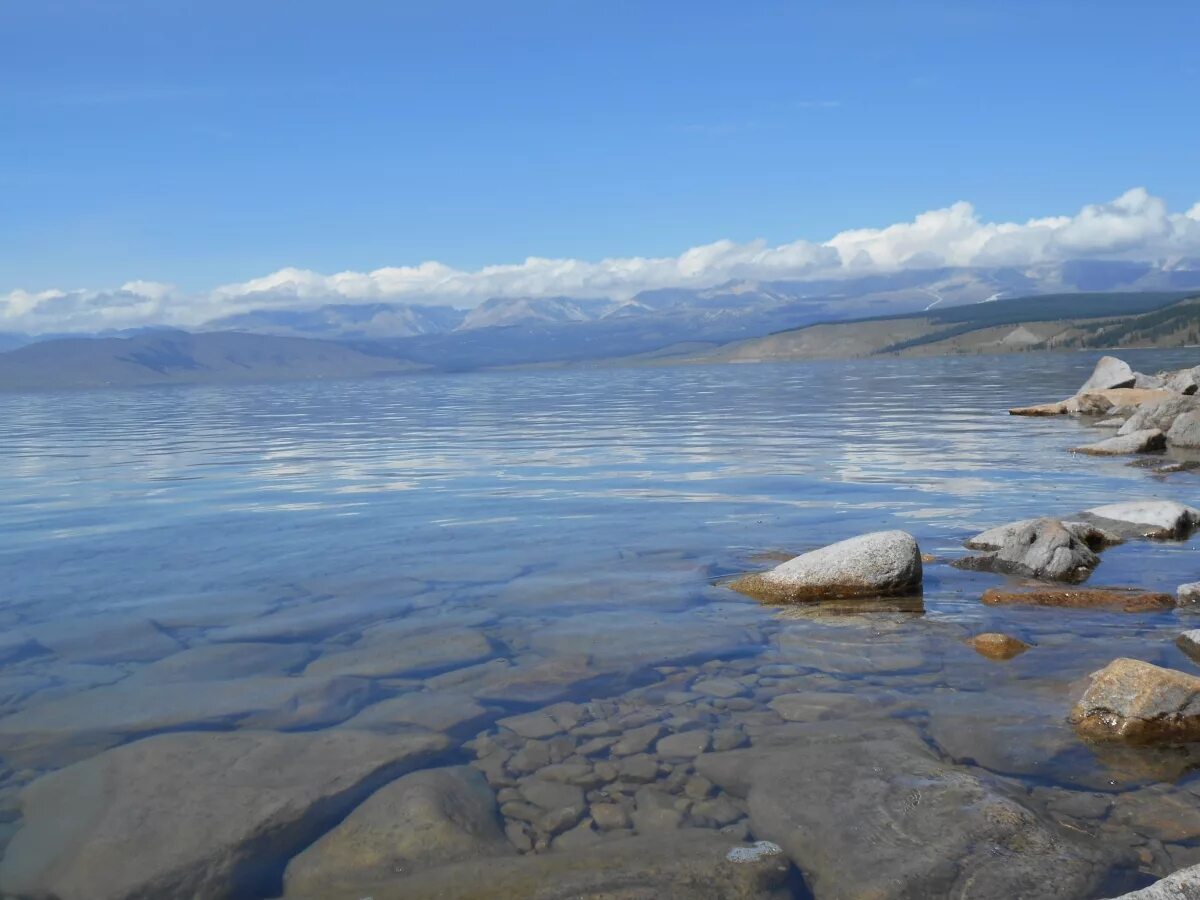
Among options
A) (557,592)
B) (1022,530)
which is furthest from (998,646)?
(557,592)

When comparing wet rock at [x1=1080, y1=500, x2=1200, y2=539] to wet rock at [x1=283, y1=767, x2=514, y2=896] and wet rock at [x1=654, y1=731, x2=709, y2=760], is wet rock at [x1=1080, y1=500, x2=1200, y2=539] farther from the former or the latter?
wet rock at [x1=283, y1=767, x2=514, y2=896]

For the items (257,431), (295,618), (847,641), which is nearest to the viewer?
(847,641)

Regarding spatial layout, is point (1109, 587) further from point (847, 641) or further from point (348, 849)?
point (348, 849)

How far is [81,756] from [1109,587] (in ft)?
39.6

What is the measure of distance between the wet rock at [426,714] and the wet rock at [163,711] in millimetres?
261

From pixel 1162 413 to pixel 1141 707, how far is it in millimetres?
27070

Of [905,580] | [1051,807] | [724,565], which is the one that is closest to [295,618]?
[724,565]

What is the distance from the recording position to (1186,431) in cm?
2973

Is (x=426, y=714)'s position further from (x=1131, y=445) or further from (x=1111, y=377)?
(x=1111, y=377)

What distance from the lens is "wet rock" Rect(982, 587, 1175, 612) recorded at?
1222 cm

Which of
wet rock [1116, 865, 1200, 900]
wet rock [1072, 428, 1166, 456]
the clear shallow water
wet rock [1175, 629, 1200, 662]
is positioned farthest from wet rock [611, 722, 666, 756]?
wet rock [1072, 428, 1166, 456]

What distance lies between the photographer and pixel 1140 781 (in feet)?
24.8

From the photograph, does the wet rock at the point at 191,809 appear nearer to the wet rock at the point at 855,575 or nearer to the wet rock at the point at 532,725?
the wet rock at the point at 532,725

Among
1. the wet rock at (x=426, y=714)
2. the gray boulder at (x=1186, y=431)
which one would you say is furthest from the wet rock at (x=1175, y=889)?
the gray boulder at (x=1186, y=431)
